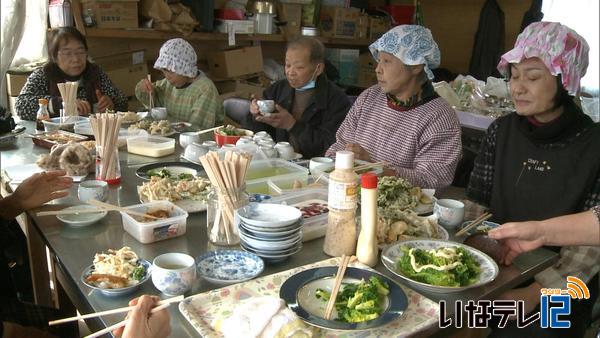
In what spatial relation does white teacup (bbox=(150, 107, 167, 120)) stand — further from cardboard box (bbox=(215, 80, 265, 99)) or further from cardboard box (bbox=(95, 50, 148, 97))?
cardboard box (bbox=(215, 80, 265, 99))

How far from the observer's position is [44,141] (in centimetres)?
251

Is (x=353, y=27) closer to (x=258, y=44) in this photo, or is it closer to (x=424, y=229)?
(x=258, y=44)

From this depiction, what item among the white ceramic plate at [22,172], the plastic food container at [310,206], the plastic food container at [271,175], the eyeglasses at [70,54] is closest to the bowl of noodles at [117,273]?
the plastic food container at [310,206]

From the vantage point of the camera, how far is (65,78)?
3557 mm

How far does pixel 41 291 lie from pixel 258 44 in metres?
4.41

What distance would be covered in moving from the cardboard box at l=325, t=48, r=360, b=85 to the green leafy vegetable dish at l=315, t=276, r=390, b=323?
5962 mm

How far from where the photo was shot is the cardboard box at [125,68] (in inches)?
187

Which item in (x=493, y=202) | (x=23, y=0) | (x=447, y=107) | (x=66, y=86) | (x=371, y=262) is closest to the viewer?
(x=371, y=262)

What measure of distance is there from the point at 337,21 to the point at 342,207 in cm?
563

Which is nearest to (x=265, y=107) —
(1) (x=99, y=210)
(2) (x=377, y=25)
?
(1) (x=99, y=210)

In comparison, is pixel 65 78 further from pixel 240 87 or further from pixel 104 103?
pixel 240 87

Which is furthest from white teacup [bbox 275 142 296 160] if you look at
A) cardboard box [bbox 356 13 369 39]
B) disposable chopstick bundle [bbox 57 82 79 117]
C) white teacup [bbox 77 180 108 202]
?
cardboard box [bbox 356 13 369 39]

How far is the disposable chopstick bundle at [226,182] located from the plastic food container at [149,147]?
1054 mm

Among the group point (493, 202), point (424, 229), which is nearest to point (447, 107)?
point (493, 202)
